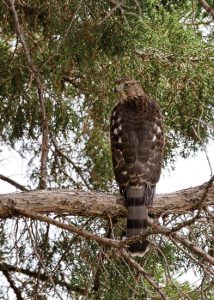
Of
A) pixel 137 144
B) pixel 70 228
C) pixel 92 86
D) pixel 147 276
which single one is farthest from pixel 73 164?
pixel 147 276

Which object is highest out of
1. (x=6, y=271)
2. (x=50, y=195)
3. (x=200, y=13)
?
(x=200, y=13)

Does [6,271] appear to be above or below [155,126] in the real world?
below

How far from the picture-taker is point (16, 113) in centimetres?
779

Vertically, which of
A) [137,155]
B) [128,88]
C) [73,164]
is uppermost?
[128,88]

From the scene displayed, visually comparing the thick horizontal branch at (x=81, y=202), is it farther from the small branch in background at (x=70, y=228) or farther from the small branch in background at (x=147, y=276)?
the small branch in background at (x=147, y=276)

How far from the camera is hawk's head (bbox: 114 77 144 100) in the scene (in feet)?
21.6

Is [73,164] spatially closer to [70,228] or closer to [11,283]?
[11,283]

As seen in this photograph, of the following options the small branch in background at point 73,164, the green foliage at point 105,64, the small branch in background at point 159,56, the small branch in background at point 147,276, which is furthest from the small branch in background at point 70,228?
the small branch in background at point 73,164

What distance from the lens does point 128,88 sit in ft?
21.7

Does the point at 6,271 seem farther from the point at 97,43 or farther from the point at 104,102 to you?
the point at 97,43

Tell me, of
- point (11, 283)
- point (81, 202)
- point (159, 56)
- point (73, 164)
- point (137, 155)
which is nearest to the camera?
point (81, 202)

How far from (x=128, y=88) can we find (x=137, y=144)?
0.88 meters

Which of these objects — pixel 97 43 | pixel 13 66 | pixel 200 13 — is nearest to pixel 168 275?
pixel 97 43

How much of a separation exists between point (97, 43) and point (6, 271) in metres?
2.08
